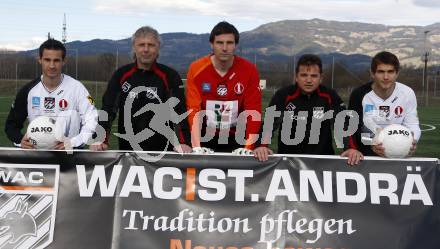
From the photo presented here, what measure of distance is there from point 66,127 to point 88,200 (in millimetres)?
899

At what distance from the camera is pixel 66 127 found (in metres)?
6.07

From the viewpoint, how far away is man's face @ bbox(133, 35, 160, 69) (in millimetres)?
5902

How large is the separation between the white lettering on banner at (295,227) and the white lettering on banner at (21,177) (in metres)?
2.20

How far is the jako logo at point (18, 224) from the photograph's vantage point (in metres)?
5.55

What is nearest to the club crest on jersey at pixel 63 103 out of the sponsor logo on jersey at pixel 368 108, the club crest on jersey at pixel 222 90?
the club crest on jersey at pixel 222 90

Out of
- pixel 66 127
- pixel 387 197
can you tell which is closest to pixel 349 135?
pixel 387 197

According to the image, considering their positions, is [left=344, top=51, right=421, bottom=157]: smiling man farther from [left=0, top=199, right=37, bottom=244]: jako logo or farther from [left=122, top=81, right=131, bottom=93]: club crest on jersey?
[left=0, top=199, right=37, bottom=244]: jako logo

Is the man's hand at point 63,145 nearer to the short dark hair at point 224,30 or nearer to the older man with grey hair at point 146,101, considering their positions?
the older man with grey hair at point 146,101

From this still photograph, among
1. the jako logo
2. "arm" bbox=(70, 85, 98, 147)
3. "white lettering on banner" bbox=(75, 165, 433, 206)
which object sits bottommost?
the jako logo

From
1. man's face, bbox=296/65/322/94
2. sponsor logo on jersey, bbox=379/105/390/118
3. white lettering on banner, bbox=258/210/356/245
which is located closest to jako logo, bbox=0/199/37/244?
white lettering on banner, bbox=258/210/356/245

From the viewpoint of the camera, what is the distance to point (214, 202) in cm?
562

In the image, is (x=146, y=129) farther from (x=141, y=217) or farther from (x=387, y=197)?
(x=387, y=197)

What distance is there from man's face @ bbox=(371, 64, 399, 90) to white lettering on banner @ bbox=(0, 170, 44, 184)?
3.52 meters

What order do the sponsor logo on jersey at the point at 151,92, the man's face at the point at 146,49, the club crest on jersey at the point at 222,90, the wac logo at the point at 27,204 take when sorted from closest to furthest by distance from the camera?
the wac logo at the point at 27,204
the man's face at the point at 146,49
the sponsor logo on jersey at the point at 151,92
the club crest on jersey at the point at 222,90
